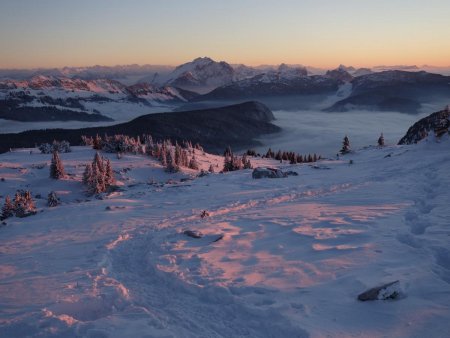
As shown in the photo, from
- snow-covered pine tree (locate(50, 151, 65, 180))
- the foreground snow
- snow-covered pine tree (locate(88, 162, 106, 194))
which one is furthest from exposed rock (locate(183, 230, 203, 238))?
snow-covered pine tree (locate(50, 151, 65, 180))

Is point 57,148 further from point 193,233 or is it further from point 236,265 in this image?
point 236,265

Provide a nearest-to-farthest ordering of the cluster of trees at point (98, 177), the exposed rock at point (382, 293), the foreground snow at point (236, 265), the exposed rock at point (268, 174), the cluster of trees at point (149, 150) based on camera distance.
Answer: the foreground snow at point (236, 265)
the exposed rock at point (382, 293)
the exposed rock at point (268, 174)
the cluster of trees at point (98, 177)
the cluster of trees at point (149, 150)

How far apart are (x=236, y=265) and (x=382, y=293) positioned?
6191 millimetres

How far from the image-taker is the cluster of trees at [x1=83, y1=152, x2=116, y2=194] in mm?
58500

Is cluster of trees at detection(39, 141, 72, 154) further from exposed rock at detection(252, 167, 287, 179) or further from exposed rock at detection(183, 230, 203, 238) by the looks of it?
exposed rock at detection(183, 230, 203, 238)

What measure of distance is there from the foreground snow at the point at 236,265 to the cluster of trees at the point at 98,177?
27.8m

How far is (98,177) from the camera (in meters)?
58.9

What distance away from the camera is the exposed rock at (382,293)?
12609 millimetres

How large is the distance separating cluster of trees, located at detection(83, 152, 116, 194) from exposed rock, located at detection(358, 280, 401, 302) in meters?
50.1

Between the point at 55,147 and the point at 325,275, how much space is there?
92.0 m

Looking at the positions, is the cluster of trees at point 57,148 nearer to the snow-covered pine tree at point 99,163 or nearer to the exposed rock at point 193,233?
the snow-covered pine tree at point 99,163

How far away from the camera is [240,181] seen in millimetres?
42312

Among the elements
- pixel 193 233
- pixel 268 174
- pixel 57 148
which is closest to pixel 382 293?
pixel 193 233

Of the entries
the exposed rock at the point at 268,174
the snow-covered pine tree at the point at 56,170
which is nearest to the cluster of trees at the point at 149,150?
the snow-covered pine tree at the point at 56,170
